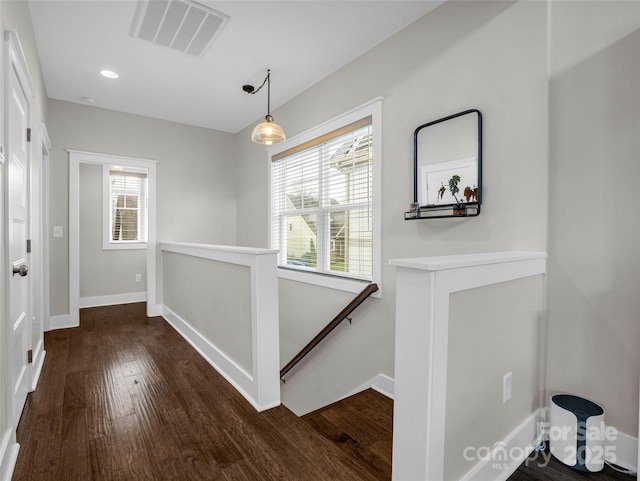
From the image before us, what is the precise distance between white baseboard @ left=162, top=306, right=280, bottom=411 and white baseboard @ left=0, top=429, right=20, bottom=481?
112 cm

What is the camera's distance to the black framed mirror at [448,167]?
2.04 m

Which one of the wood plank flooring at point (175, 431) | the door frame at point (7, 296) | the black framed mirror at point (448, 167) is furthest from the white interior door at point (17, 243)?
the black framed mirror at point (448, 167)

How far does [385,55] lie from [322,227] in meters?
1.64

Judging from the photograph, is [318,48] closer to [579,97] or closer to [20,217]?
[579,97]

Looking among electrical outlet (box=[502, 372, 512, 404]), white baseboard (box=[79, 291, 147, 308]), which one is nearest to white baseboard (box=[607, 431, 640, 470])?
electrical outlet (box=[502, 372, 512, 404])

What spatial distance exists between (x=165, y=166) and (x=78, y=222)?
1.26 meters

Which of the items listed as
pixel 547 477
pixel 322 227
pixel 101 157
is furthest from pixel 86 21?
pixel 547 477

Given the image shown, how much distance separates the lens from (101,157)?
A: 409 cm

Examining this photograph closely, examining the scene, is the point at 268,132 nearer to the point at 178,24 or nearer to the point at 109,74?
the point at 178,24

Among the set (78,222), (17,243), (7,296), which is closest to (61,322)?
(78,222)

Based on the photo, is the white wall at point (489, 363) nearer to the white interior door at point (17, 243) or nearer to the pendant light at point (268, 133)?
the white interior door at point (17, 243)

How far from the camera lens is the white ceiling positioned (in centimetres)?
231

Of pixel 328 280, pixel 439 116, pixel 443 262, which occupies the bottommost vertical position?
pixel 328 280

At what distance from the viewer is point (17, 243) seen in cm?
186
